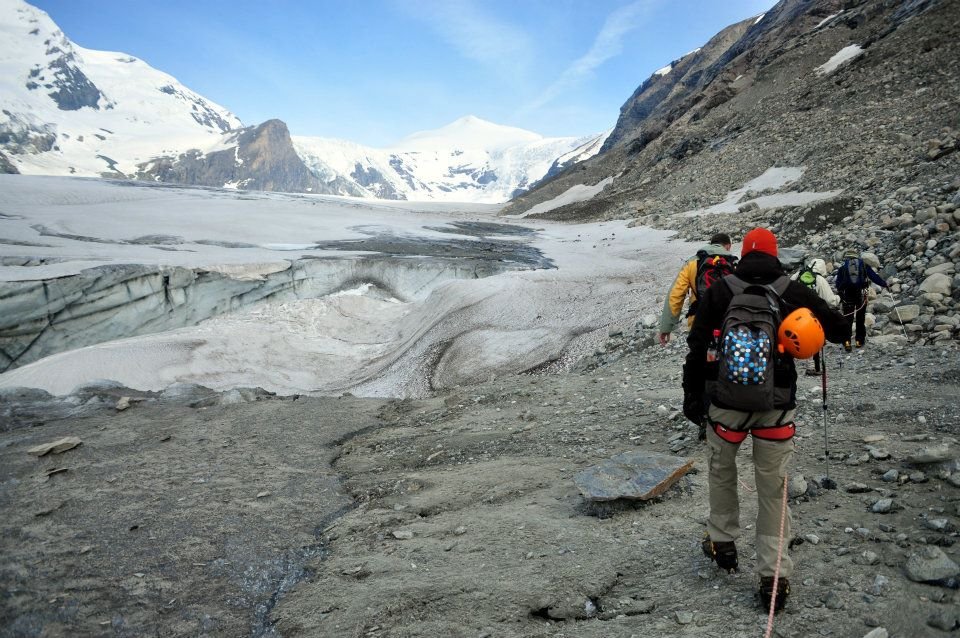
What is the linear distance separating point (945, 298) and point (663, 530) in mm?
5720

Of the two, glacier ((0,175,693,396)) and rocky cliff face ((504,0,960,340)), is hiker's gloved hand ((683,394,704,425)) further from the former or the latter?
glacier ((0,175,693,396))

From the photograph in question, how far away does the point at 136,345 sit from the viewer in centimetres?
1127

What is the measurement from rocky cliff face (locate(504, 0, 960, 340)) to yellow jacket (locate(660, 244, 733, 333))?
352cm

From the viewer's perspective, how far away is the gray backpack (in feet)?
8.71

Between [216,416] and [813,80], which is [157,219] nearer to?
[216,416]

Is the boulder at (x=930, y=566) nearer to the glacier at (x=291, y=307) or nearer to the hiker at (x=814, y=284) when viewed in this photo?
the hiker at (x=814, y=284)

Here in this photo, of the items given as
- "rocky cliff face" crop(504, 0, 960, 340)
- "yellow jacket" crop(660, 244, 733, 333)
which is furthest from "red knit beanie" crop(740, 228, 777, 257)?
"rocky cliff face" crop(504, 0, 960, 340)

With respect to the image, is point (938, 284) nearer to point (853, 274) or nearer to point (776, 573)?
point (853, 274)

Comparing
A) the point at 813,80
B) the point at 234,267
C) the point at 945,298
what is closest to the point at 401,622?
the point at 945,298

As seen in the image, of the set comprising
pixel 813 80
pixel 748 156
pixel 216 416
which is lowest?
pixel 216 416

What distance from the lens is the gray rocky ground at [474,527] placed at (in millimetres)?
2834

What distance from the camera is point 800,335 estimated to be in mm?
2609

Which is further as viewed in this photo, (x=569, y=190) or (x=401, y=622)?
(x=569, y=190)

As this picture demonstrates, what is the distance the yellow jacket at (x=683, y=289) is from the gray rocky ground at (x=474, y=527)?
110cm
